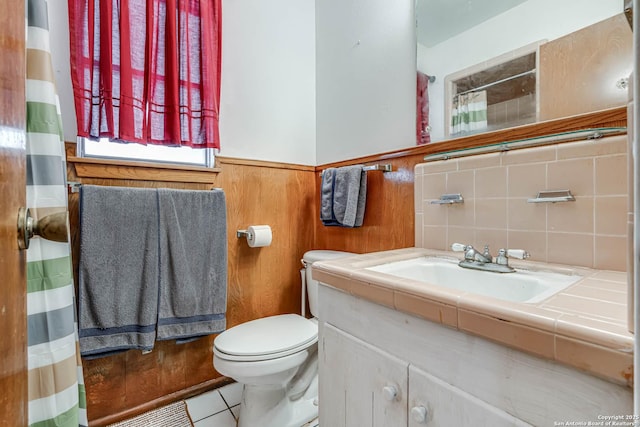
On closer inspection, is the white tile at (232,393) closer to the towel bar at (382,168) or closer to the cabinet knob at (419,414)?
the cabinet knob at (419,414)

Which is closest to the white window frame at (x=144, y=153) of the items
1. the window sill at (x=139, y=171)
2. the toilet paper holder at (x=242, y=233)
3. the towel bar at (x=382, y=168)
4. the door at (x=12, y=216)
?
the window sill at (x=139, y=171)

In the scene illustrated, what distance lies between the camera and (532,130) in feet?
3.11

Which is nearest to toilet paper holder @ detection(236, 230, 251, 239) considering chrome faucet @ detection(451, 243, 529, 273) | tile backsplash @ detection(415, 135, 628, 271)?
tile backsplash @ detection(415, 135, 628, 271)

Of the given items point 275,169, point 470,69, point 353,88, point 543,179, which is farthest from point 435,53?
point 275,169

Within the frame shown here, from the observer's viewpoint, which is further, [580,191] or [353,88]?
[353,88]

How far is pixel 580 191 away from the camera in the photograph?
0.83 meters

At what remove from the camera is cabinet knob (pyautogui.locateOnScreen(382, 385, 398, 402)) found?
661 mm

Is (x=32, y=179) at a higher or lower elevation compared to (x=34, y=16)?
lower

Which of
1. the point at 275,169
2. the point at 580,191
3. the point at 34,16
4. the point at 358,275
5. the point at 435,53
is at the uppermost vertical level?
the point at 435,53

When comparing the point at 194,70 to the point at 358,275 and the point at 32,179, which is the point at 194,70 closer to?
the point at 32,179

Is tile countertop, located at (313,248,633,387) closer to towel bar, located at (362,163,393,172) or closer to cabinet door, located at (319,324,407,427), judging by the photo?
cabinet door, located at (319,324,407,427)

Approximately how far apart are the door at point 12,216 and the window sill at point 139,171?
0.95m

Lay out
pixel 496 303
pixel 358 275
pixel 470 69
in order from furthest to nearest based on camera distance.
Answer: pixel 470 69
pixel 358 275
pixel 496 303

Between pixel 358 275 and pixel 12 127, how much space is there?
26.4 inches
